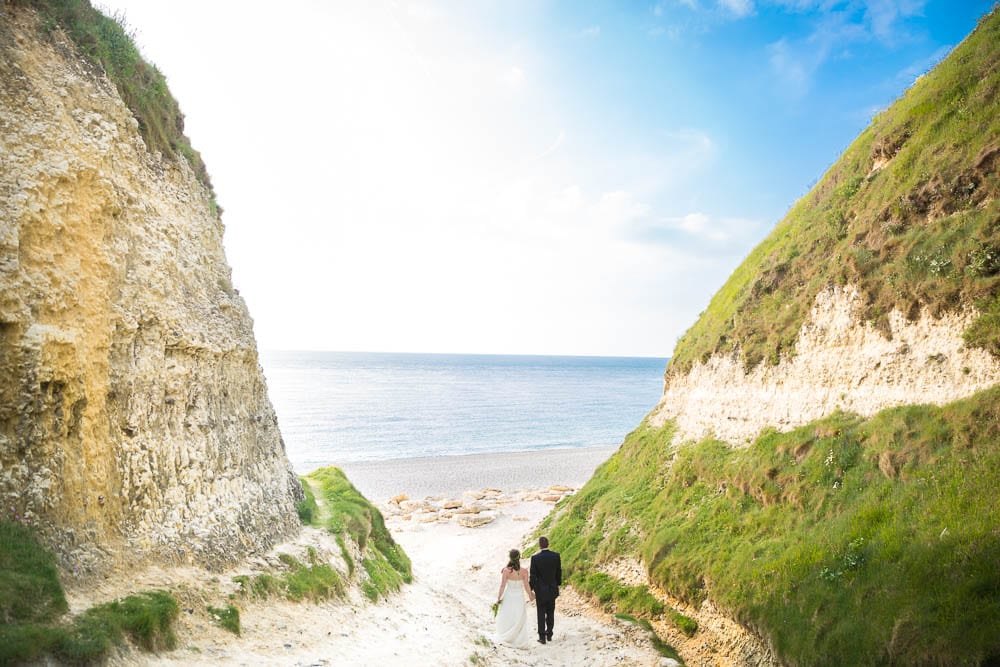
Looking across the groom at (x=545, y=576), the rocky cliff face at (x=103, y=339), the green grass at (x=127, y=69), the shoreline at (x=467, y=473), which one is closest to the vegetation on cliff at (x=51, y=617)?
the rocky cliff face at (x=103, y=339)

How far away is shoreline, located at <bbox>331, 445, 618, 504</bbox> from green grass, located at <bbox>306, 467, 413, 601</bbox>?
23.6 meters

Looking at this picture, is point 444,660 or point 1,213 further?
point 444,660

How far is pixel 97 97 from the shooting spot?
38.3 ft

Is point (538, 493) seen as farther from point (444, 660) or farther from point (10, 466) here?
point (10, 466)

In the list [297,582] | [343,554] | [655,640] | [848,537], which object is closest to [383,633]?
[297,582]

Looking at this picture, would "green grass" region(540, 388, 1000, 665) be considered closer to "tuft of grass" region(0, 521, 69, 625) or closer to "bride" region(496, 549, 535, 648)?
"bride" region(496, 549, 535, 648)

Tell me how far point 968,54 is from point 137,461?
2670 cm

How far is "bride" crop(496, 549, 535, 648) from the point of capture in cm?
1435

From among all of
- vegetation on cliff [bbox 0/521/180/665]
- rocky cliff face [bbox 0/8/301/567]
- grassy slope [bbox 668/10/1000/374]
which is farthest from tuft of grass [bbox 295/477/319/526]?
grassy slope [bbox 668/10/1000/374]

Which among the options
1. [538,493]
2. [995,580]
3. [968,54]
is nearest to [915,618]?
[995,580]

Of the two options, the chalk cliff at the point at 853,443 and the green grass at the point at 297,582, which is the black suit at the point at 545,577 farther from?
the green grass at the point at 297,582

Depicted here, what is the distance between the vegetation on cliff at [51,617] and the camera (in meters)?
7.00

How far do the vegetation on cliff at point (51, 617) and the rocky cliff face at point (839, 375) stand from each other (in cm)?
1727

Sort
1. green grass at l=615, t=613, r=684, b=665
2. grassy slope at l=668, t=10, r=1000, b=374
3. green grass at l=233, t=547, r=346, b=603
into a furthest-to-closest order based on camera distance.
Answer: green grass at l=615, t=613, r=684, b=665 → grassy slope at l=668, t=10, r=1000, b=374 → green grass at l=233, t=547, r=346, b=603
